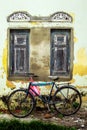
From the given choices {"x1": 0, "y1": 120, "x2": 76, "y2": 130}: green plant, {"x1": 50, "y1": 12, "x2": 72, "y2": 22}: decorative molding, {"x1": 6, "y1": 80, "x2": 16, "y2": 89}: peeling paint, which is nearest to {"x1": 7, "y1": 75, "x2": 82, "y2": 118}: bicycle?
{"x1": 6, "y1": 80, "x2": 16, "y2": 89}: peeling paint

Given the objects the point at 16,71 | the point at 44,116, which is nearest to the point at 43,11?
the point at 16,71

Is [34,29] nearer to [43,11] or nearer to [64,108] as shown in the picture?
[43,11]

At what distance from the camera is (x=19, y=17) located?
1484 cm

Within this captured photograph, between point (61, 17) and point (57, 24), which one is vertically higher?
point (61, 17)

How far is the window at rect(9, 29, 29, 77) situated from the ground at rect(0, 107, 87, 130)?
1.15 metres

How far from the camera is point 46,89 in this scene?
49.1 ft

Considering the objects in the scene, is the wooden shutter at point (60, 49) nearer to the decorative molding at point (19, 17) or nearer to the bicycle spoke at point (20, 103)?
the decorative molding at point (19, 17)

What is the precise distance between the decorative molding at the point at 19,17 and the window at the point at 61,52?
0.77 metres

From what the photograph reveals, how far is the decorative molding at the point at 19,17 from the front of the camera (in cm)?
1480

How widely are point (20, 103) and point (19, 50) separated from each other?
146 cm

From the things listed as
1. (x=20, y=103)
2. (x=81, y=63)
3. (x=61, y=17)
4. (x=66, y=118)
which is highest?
(x=61, y=17)

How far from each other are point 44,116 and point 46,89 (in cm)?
86

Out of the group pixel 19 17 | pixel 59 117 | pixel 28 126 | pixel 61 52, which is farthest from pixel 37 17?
pixel 28 126

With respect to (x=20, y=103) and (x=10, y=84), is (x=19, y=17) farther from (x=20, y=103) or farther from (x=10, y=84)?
(x=20, y=103)
